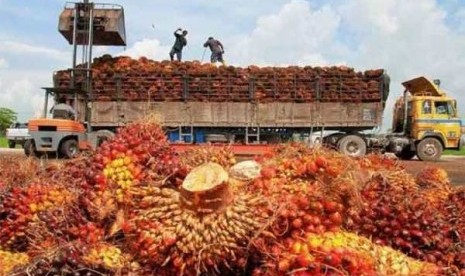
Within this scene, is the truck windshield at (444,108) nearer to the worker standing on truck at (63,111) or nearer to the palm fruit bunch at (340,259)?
the worker standing on truck at (63,111)

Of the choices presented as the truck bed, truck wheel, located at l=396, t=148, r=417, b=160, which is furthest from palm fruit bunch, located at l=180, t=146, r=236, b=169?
truck wheel, located at l=396, t=148, r=417, b=160

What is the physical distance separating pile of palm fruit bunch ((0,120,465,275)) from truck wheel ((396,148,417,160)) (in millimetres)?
22261

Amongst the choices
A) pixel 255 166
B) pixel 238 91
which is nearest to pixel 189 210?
pixel 255 166

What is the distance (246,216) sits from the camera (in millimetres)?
2266

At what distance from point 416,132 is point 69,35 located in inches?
555

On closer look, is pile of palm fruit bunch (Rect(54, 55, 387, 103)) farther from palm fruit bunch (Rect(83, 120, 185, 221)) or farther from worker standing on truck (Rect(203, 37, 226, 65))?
palm fruit bunch (Rect(83, 120, 185, 221))

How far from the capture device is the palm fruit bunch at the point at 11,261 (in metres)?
2.46

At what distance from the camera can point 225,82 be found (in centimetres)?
2336

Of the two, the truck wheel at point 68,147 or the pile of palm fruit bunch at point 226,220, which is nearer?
the pile of palm fruit bunch at point 226,220

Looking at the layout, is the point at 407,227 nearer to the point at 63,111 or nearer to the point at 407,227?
the point at 407,227

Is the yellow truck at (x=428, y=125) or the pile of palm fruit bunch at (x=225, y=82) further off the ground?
the pile of palm fruit bunch at (x=225, y=82)

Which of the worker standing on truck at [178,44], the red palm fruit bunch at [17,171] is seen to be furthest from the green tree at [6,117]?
the red palm fruit bunch at [17,171]

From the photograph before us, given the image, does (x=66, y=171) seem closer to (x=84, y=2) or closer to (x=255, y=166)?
(x=255, y=166)

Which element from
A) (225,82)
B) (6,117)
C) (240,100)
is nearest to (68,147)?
(225,82)
